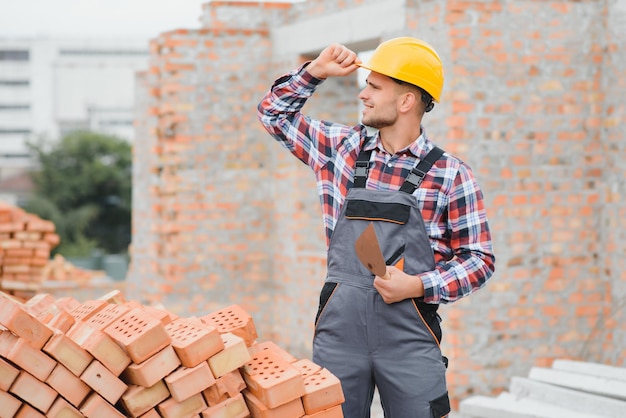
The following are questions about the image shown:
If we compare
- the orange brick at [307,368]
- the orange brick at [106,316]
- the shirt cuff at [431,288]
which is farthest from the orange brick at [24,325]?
the shirt cuff at [431,288]

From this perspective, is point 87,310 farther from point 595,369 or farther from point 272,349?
point 595,369

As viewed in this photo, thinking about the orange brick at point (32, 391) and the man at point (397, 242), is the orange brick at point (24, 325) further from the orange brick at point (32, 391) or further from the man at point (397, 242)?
the man at point (397, 242)

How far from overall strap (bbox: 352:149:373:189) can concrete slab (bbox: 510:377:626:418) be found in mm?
2607

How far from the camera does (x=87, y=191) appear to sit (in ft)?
174

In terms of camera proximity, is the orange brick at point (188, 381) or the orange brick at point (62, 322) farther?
the orange brick at point (62, 322)

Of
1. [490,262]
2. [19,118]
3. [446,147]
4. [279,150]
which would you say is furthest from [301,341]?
[19,118]

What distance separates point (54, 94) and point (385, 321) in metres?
82.2

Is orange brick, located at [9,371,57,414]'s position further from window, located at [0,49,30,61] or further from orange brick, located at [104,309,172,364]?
window, located at [0,49,30,61]

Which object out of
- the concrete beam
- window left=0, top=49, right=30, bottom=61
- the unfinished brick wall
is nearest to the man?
the unfinished brick wall

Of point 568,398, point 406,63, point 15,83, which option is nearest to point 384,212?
point 406,63

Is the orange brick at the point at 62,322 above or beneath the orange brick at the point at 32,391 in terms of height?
above

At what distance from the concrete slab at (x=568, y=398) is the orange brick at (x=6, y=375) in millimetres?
3439

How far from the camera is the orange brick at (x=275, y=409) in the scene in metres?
3.10

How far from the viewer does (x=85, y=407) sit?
9.89 ft
